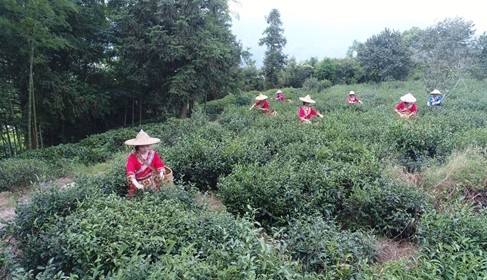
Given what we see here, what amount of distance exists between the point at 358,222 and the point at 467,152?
277 centimetres

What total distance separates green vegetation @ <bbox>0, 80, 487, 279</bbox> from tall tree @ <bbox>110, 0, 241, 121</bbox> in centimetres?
852

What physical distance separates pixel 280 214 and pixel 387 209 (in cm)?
141

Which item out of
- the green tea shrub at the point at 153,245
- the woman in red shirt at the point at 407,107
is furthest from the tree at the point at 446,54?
the green tea shrub at the point at 153,245

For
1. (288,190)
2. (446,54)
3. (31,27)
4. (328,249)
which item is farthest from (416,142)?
(31,27)

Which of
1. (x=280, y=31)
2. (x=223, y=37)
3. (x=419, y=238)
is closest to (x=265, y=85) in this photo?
(x=280, y=31)

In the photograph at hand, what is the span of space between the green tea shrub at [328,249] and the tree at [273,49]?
28059 mm

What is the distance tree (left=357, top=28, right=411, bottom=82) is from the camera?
26.3 meters

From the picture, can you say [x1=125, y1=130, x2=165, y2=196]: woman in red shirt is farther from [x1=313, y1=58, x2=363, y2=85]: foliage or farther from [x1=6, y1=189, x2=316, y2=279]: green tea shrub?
[x1=313, y1=58, x2=363, y2=85]: foliage

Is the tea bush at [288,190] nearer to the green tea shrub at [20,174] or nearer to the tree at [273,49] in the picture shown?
the green tea shrub at [20,174]

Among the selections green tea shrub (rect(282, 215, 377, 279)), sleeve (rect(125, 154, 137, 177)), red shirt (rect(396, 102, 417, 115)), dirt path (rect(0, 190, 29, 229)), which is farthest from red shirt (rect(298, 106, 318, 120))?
dirt path (rect(0, 190, 29, 229))

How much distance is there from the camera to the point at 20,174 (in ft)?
27.3

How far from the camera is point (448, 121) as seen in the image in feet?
30.0

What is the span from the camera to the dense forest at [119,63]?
13.6 meters

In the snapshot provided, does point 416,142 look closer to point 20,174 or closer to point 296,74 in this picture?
point 20,174
